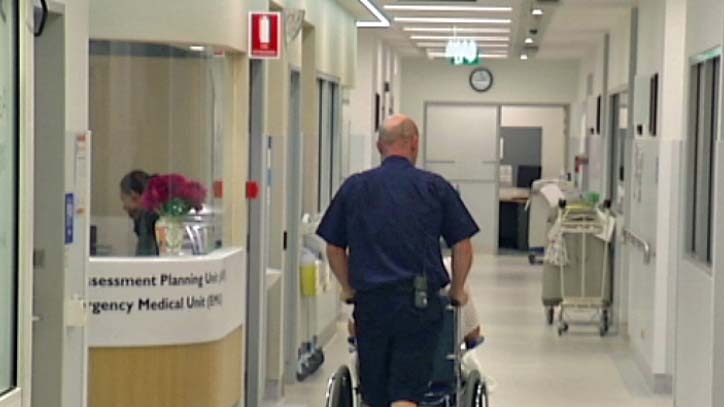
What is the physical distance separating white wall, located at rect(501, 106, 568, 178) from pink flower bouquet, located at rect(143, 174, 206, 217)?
52.0 ft

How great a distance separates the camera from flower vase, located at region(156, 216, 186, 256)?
22.6 feet

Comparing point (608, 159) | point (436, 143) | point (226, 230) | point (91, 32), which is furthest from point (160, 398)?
point (436, 143)

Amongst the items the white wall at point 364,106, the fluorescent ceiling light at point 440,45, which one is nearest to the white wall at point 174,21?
the white wall at point 364,106

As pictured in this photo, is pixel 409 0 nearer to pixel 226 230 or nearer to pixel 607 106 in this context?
pixel 607 106

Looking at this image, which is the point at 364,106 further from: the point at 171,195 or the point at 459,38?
the point at 171,195

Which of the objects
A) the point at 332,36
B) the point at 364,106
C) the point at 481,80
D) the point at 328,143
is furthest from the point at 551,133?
the point at 332,36

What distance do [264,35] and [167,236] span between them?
139cm

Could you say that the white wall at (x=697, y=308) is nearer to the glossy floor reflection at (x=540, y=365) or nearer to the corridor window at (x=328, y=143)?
the glossy floor reflection at (x=540, y=365)

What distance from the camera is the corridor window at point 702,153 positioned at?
7.30m

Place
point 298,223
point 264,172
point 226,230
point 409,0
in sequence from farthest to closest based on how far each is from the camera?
point 409,0 → point 298,223 → point 264,172 → point 226,230

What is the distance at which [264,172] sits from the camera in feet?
27.1

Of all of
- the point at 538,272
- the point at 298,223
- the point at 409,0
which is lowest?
the point at 538,272

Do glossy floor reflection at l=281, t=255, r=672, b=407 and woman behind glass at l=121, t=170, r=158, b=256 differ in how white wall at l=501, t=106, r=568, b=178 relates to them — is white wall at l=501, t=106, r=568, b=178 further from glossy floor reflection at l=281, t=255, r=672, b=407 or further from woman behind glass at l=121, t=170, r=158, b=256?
woman behind glass at l=121, t=170, r=158, b=256

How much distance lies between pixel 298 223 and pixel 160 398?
3270mm
